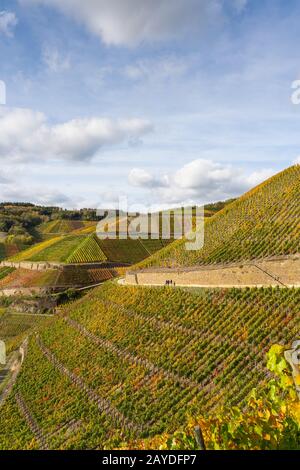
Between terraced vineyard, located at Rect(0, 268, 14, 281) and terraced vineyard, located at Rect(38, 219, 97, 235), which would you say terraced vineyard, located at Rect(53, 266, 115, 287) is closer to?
terraced vineyard, located at Rect(0, 268, 14, 281)

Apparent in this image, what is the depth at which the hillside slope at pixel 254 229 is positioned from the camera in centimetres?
2369

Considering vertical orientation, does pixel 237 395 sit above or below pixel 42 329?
above

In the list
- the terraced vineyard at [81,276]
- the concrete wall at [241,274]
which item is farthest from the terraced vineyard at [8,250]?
the concrete wall at [241,274]

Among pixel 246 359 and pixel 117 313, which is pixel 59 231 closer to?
pixel 117 313

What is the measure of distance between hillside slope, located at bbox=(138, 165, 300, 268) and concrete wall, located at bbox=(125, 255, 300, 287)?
1.20 m

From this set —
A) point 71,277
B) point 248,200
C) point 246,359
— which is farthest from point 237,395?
point 71,277

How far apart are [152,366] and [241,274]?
730 cm

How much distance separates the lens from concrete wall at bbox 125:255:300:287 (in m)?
19.8

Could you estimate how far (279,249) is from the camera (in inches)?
869

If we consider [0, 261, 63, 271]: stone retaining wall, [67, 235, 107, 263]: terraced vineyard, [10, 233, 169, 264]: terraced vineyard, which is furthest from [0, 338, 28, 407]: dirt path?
[67, 235, 107, 263]: terraced vineyard

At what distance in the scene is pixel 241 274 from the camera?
22266mm

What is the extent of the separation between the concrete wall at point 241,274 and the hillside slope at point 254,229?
3.94ft
